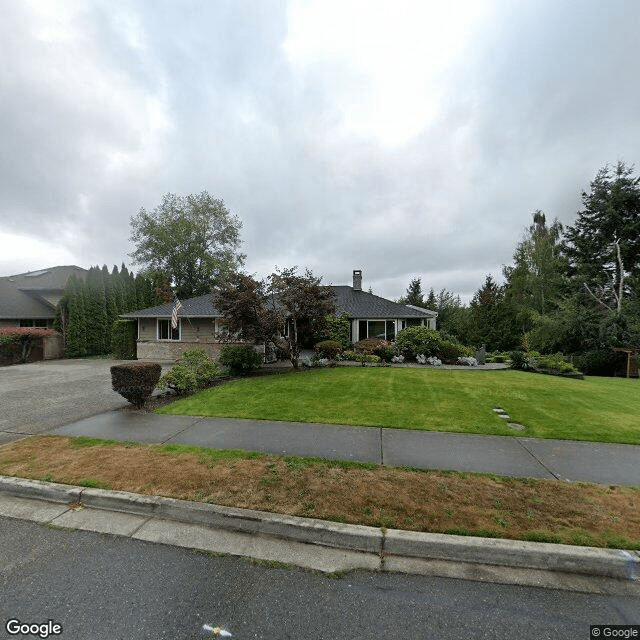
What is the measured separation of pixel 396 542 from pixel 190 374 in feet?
25.1

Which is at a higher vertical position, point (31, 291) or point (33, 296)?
point (31, 291)

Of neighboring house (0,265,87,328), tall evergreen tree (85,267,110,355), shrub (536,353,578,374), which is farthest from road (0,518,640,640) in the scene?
neighboring house (0,265,87,328)

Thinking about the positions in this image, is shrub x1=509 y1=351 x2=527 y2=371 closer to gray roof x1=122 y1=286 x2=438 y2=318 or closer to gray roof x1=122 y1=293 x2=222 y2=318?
gray roof x1=122 y1=286 x2=438 y2=318

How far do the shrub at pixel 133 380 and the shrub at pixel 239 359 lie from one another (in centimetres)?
497


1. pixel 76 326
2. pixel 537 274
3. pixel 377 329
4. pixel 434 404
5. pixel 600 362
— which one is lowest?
pixel 434 404

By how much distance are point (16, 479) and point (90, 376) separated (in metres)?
10.6

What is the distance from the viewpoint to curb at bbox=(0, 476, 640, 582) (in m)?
2.76

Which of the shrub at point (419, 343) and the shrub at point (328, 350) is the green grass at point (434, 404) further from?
the shrub at point (419, 343)

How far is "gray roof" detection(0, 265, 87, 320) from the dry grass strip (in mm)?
26422

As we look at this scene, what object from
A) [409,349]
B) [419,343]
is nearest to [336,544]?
[409,349]

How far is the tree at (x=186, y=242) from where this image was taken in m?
34.4

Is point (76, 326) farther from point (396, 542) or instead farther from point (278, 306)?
point (396, 542)

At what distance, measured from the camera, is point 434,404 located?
8000 millimetres

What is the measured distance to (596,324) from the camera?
1936cm
